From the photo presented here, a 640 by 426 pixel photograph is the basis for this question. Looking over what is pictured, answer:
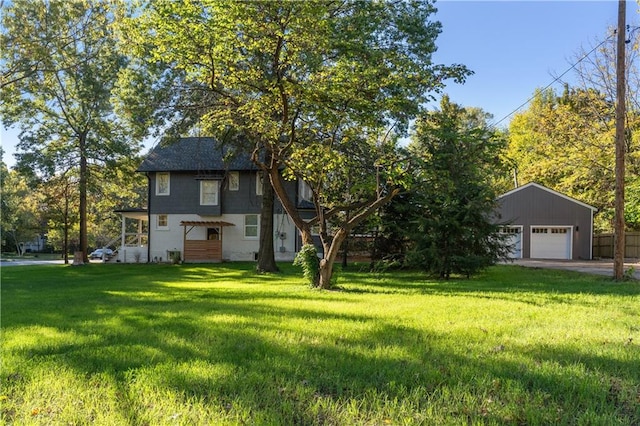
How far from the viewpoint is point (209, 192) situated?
26.1 meters

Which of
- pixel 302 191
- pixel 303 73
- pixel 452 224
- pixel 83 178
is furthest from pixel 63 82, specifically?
pixel 452 224

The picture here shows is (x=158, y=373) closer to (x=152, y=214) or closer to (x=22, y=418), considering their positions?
(x=22, y=418)

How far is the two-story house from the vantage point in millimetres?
25141

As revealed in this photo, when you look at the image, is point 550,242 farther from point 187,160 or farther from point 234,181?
point 187,160

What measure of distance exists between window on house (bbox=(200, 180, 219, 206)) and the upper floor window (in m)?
2.05

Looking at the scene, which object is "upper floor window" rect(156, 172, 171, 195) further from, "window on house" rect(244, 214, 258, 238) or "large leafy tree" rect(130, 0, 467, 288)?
"large leafy tree" rect(130, 0, 467, 288)

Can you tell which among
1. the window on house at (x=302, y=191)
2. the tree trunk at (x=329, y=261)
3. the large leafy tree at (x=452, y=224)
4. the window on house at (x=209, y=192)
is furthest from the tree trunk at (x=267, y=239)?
the window on house at (x=209, y=192)

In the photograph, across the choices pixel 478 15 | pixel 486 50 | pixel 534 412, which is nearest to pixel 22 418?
pixel 534 412

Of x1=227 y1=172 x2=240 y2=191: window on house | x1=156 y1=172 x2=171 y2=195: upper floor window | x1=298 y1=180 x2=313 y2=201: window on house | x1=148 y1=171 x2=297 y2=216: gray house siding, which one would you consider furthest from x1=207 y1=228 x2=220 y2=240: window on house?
x1=298 y1=180 x2=313 y2=201: window on house

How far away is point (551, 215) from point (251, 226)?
57.6 feet

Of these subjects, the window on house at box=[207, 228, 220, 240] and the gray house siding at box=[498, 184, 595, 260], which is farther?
the window on house at box=[207, 228, 220, 240]

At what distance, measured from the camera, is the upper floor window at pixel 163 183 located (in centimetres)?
2620

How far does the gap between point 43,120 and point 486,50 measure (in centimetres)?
2184

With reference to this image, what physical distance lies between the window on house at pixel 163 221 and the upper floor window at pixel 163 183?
1.35 metres
